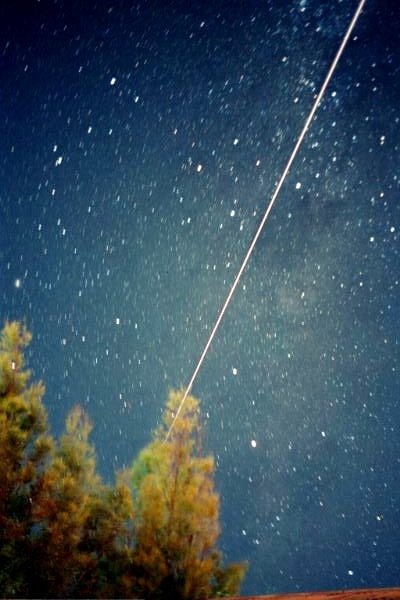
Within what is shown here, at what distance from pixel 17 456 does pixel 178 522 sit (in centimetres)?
262

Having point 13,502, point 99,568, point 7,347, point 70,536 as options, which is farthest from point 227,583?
point 7,347

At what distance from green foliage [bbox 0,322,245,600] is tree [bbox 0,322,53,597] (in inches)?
0.5

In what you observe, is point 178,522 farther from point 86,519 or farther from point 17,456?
point 17,456

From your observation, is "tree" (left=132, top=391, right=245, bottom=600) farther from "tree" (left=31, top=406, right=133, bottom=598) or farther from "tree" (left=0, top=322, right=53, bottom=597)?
"tree" (left=0, top=322, right=53, bottom=597)

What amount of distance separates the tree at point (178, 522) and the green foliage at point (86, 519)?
0.01m

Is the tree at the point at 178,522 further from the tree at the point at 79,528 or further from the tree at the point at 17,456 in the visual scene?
the tree at the point at 17,456

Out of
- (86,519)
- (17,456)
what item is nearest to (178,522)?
(86,519)

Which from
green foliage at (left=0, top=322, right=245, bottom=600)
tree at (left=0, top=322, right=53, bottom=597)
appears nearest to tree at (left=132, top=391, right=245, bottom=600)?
green foliage at (left=0, top=322, right=245, bottom=600)

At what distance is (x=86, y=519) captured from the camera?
24.4 ft

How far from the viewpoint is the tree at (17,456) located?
6.63 metres

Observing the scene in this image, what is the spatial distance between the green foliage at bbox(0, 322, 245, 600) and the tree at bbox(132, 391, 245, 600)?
0.05 feet

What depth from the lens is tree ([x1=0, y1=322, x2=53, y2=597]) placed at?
6633 millimetres

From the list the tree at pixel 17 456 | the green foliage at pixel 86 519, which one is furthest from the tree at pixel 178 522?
the tree at pixel 17 456

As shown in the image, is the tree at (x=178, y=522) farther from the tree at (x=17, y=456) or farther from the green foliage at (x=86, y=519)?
the tree at (x=17, y=456)
